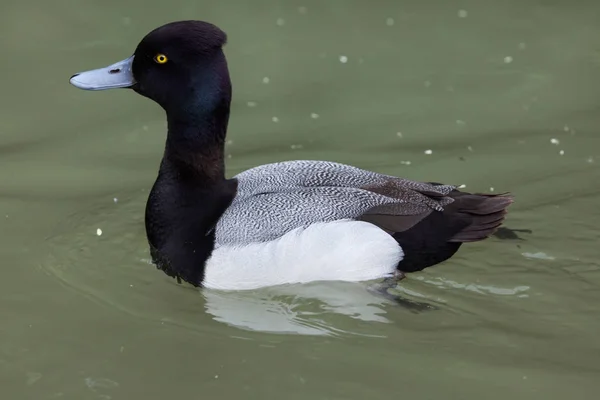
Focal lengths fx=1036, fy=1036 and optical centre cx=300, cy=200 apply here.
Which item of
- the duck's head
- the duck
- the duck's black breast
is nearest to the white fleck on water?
the duck

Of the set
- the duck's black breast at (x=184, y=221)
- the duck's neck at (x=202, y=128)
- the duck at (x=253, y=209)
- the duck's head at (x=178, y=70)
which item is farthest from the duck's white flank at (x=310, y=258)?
the duck's head at (x=178, y=70)

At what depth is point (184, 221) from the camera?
5.93 metres

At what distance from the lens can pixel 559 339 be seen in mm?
5320

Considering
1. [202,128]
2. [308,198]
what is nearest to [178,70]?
[202,128]

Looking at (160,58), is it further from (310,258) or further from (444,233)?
(444,233)

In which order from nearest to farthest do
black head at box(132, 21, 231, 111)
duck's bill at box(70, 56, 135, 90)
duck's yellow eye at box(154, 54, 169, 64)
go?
1. black head at box(132, 21, 231, 111)
2. duck's yellow eye at box(154, 54, 169, 64)
3. duck's bill at box(70, 56, 135, 90)

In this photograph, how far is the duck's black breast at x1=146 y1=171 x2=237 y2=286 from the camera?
19.0 feet

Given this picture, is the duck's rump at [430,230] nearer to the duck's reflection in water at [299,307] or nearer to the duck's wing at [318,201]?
the duck's wing at [318,201]

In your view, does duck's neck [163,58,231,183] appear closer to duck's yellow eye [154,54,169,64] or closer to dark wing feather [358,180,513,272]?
duck's yellow eye [154,54,169,64]

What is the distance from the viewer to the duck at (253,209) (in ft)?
18.8

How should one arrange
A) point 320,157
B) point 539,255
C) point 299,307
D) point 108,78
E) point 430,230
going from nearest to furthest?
point 299,307 → point 430,230 → point 108,78 → point 539,255 → point 320,157

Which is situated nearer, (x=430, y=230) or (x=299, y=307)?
(x=299, y=307)

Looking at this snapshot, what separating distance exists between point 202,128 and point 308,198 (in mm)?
743

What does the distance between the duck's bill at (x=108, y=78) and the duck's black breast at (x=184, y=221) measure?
0.59m
